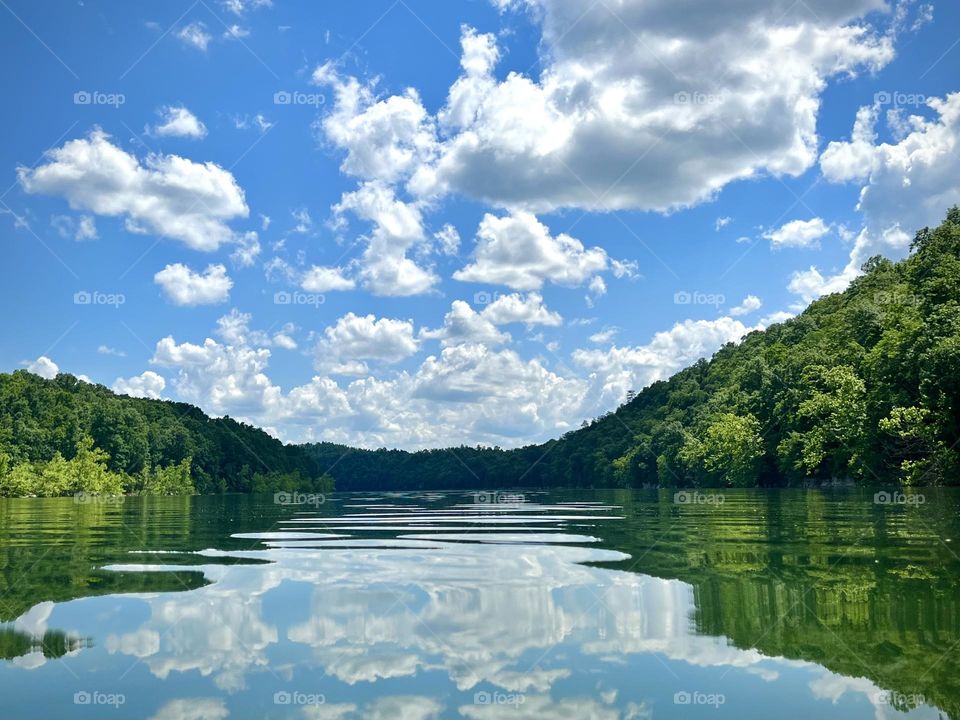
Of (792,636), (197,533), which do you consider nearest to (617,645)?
(792,636)

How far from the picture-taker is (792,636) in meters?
12.7

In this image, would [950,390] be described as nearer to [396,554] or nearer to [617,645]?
[396,554]
